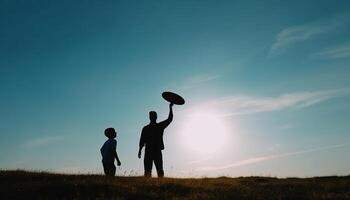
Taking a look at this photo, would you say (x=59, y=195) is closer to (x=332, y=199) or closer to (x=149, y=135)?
(x=149, y=135)

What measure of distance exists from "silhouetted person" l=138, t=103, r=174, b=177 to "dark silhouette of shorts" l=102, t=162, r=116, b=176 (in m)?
1.36

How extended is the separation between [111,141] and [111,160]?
0.88 meters

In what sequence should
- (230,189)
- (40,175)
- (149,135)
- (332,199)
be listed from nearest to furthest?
1. (332,199)
2. (230,189)
3. (40,175)
4. (149,135)

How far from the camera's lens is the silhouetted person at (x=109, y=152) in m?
21.4

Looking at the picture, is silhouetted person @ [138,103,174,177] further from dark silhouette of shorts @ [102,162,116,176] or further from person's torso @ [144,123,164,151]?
dark silhouette of shorts @ [102,162,116,176]

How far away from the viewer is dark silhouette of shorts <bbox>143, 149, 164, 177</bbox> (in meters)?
22.1

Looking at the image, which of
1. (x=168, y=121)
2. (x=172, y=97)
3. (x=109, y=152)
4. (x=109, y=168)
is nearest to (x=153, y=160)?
(x=168, y=121)

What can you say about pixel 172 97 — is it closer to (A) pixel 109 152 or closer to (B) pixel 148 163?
(B) pixel 148 163

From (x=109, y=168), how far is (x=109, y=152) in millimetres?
875

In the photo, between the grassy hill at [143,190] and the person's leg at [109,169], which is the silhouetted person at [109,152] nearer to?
the person's leg at [109,169]

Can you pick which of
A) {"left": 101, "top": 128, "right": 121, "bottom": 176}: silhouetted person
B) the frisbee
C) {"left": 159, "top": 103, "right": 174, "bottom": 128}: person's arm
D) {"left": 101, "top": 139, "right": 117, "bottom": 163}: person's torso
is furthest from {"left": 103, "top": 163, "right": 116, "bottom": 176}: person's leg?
the frisbee

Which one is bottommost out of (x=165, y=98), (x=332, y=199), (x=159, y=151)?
(x=332, y=199)

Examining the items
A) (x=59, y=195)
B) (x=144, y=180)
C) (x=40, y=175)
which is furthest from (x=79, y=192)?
(x=40, y=175)

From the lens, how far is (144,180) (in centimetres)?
1914
